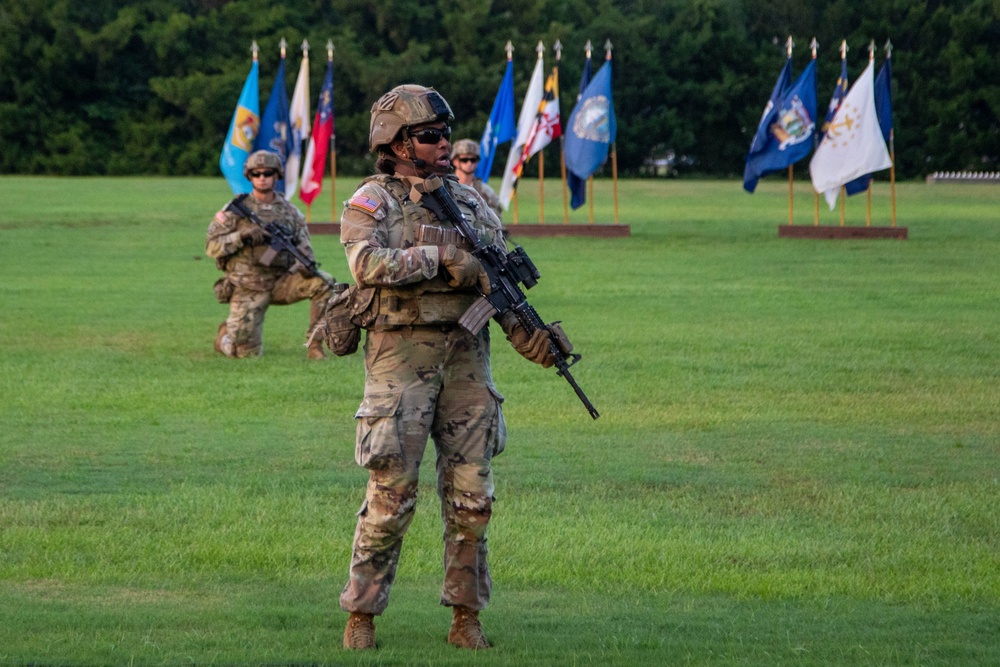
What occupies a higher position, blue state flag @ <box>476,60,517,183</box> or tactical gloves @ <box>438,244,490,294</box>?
blue state flag @ <box>476,60,517,183</box>

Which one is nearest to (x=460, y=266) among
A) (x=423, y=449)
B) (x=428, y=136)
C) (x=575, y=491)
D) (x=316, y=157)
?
(x=428, y=136)

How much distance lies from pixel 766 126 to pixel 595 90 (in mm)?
3544

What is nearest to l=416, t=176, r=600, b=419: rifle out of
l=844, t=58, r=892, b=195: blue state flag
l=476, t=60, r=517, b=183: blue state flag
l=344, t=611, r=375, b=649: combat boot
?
l=344, t=611, r=375, b=649: combat boot

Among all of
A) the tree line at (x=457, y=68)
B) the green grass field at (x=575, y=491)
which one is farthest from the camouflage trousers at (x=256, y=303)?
the tree line at (x=457, y=68)

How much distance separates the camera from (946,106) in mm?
66312

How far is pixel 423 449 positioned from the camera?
240 inches

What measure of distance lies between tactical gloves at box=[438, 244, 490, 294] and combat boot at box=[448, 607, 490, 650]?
125cm

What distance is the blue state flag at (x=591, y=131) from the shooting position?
31422 millimetres

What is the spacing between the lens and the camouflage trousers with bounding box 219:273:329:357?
15.0 meters

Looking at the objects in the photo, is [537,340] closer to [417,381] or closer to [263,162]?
[417,381]

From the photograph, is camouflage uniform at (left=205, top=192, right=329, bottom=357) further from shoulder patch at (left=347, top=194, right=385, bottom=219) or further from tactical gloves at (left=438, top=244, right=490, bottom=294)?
tactical gloves at (left=438, top=244, right=490, bottom=294)

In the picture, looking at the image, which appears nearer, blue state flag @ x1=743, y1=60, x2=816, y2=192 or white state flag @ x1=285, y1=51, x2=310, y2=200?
white state flag @ x1=285, y1=51, x2=310, y2=200

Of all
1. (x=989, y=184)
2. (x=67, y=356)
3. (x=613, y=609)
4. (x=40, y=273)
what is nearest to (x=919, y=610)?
(x=613, y=609)

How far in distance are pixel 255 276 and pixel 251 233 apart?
490mm
